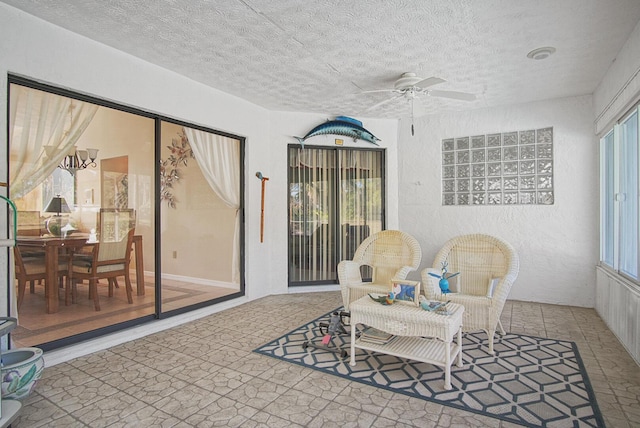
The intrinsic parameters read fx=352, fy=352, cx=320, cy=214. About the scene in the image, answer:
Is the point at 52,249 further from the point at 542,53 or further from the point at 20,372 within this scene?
the point at 542,53

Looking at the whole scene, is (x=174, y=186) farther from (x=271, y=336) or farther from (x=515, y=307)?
(x=515, y=307)

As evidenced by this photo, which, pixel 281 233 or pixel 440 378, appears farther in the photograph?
pixel 281 233

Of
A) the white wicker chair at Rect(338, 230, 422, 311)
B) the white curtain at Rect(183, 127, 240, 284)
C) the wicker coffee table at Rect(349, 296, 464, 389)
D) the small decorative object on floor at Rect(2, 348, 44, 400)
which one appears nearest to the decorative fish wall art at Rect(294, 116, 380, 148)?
the white curtain at Rect(183, 127, 240, 284)

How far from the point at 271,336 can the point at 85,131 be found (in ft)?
8.74

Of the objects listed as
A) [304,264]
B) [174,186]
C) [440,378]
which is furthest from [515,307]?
[174,186]

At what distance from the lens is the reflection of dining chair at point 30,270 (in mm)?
3012

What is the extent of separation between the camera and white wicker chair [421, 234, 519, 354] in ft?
10.3

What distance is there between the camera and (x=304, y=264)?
17.9 feet

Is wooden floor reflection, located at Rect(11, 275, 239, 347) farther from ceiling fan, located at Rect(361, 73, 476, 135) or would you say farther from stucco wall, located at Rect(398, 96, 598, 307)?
stucco wall, located at Rect(398, 96, 598, 307)

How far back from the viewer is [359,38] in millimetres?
3111

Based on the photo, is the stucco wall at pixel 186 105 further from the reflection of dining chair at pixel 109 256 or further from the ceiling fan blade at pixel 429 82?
the ceiling fan blade at pixel 429 82

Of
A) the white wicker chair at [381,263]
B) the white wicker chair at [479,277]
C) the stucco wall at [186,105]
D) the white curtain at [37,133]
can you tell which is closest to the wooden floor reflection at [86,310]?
the stucco wall at [186,105]

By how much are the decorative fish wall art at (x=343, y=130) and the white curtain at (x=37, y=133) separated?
2.91 metres

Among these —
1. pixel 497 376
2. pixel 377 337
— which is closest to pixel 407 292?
pixel 377 337
